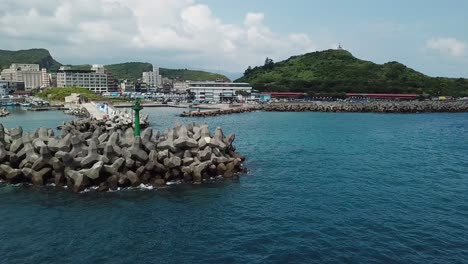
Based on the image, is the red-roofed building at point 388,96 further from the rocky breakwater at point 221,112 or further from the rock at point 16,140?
the rock at point 16,140

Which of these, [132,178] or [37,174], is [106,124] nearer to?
[37,174]

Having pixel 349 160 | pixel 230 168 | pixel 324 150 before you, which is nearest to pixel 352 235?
pixel 230 168

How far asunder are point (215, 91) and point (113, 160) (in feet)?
493

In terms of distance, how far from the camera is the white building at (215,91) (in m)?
178

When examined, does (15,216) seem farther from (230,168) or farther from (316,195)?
(316,195)

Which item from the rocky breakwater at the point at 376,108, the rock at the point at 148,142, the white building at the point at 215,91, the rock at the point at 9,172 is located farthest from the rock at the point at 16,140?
the white building at the point at 215,91

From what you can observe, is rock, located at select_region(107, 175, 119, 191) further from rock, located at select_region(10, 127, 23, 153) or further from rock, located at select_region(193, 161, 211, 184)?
rock, located at select_region(10, 127, 23, 153)

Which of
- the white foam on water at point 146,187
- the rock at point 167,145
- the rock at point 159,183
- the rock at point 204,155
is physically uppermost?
the rock at point 167,145

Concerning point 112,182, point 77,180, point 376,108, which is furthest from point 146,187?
point 376,108

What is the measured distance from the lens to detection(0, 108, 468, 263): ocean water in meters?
19.2

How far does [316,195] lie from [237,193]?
561 centimetres

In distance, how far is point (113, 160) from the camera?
30641 mm

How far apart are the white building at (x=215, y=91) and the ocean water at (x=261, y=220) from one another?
463 ft

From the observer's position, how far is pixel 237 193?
96.0 feet
